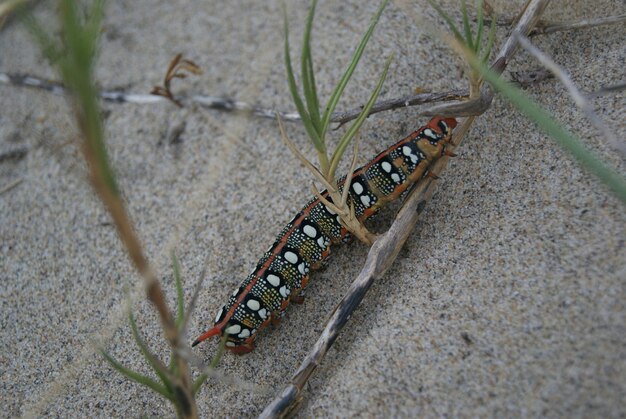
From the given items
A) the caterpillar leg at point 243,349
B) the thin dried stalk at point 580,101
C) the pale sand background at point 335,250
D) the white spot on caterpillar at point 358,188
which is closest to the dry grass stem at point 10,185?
the pale sand background at point 335,250

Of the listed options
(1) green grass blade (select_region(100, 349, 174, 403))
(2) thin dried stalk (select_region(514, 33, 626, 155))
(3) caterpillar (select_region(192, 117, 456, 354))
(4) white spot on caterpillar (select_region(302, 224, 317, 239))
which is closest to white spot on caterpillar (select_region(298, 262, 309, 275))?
(3) caterpillar (select_region(192, 117, 456, 354))

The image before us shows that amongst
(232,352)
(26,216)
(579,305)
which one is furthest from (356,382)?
(26,216)

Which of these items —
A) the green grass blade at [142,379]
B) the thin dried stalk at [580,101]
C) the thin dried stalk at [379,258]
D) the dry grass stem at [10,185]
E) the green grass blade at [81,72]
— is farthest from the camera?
the dry grass stem at [10,185]

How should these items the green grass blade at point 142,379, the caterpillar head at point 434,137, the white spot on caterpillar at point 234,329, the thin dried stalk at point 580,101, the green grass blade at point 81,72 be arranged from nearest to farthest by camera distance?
the green grass blade at point 81,72 < the thin dried stalk at point 580,101 < the green grass blade at point 142,379 < the white spot on caterpillar at point 234,329 < the caterpillar head at point 434,137

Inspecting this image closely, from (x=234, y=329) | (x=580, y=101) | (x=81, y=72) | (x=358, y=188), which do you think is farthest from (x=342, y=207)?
(x=81, y=72)

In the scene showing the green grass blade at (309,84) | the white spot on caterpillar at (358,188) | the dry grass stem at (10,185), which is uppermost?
the dry grass stem at (10,185)

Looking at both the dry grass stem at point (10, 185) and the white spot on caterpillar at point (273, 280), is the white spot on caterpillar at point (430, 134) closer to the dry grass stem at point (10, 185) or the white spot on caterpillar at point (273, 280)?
the white spot on caterpillar at point (273, 280)

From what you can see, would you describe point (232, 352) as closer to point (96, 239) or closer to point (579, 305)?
point (96, 239)
